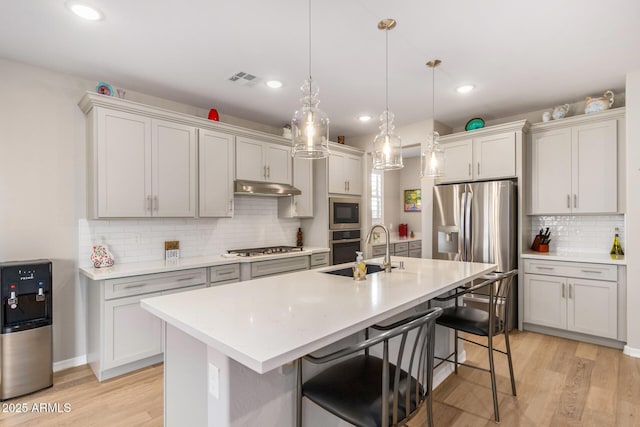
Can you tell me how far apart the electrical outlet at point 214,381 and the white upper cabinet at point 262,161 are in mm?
2720

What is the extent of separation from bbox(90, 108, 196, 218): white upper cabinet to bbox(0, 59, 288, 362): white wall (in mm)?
329

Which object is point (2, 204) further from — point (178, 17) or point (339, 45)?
point (339, 45)

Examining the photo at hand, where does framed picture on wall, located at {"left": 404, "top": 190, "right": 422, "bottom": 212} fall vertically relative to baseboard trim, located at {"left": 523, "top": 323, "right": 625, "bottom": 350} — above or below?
above

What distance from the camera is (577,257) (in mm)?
3502

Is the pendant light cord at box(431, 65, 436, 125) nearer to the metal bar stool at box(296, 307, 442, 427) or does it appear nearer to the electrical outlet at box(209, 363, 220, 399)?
the metal bar stool at box(296, 307, 442, 427)

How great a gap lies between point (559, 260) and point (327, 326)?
3391mm

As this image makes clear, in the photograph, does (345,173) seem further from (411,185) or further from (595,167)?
(595,167)

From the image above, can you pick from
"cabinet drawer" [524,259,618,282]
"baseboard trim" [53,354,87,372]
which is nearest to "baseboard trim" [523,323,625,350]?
"cabinet drawer" [524,259,618,282]

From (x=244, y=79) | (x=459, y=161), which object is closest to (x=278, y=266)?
(x=244, y=79)

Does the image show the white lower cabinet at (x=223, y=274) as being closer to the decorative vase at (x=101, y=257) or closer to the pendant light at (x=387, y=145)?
the decorative vase at (x=101, y=257)

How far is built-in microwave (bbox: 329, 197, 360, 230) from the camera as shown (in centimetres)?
465

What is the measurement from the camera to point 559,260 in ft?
11.8

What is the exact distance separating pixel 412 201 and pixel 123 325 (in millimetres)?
5254

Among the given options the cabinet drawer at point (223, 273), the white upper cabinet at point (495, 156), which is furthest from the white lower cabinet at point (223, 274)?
the white upper cabinet at point (495, 156)
